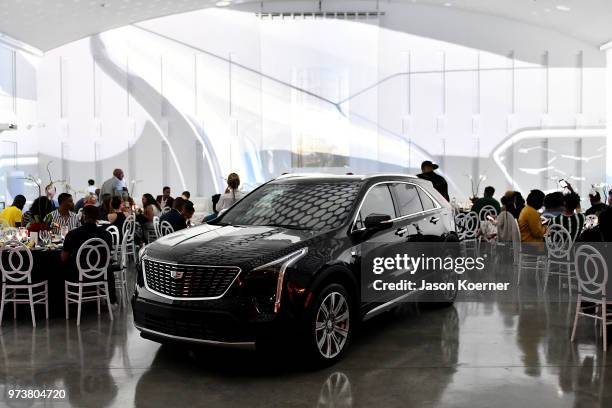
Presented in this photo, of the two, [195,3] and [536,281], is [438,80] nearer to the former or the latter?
[195,3]

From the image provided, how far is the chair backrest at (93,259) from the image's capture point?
20.2 feet

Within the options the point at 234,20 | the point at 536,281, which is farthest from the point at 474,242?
the point at 234,20

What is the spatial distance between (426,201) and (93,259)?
3.62 m

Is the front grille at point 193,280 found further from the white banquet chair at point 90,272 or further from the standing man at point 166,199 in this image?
the standing man at point 166,199

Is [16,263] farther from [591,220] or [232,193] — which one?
[591,220]

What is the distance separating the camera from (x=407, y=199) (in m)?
5.78

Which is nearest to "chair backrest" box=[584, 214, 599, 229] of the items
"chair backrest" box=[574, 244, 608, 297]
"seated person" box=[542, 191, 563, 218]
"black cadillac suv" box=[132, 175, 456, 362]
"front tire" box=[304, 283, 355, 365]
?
"seated person" box=[542, 191, 563, 218]

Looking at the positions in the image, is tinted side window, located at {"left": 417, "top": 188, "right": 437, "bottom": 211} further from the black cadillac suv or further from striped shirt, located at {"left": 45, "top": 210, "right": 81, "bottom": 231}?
striped shirt, located at {"left": 45, "top": 210, "right": 81, "bottom": 231}

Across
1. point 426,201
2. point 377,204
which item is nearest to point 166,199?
point 426,201

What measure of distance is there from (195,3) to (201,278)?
14.1 meters

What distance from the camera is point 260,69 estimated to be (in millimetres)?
17406

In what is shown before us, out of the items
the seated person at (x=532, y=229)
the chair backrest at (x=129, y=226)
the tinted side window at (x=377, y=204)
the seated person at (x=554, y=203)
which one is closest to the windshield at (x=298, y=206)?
the tinted side window at (x=377, y=204)

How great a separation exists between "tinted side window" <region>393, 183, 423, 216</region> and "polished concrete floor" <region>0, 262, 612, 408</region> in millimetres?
1153

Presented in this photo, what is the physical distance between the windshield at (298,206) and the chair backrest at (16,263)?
88.8 inches
